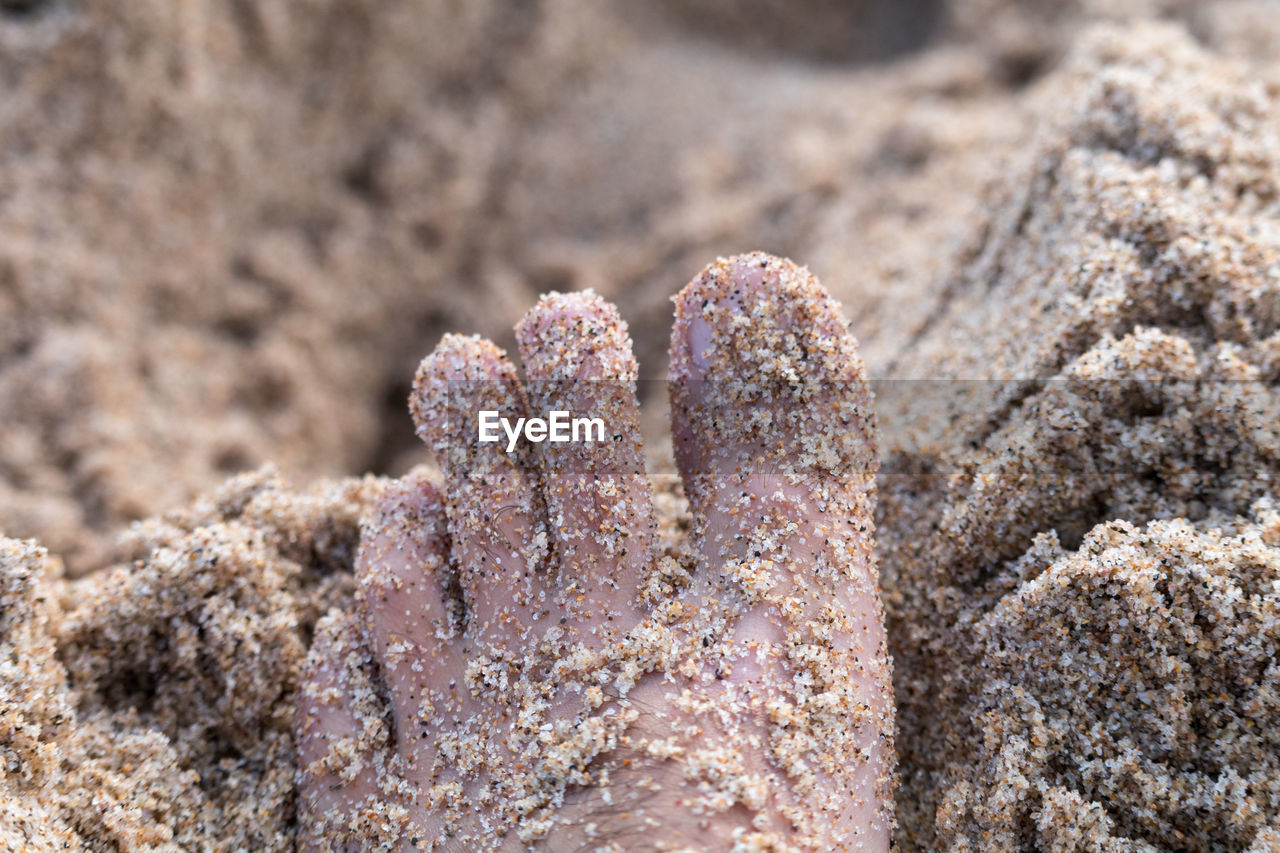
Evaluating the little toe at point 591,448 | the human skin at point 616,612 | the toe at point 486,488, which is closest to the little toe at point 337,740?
the human skin at point 616,612

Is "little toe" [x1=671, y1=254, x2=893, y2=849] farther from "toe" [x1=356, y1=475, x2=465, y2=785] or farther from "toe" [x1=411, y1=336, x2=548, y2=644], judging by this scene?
"toe" [x1=356, y1=475, x2=465, y2=785]

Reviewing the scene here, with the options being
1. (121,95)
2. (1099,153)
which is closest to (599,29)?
(121,95)

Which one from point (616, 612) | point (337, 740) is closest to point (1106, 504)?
point (616, 612)
